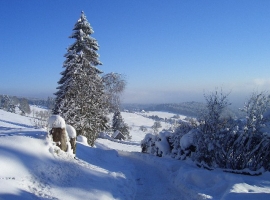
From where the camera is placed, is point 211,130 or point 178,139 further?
point 178,139

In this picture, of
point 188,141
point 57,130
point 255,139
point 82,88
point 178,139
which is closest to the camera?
point 57,130

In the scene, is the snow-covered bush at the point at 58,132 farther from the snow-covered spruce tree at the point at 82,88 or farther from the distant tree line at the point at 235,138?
the snow-covered spruce tree at the point at 82,88

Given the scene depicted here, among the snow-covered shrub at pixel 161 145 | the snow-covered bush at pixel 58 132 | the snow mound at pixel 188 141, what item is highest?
the snow-covered bush at pixel 58 132

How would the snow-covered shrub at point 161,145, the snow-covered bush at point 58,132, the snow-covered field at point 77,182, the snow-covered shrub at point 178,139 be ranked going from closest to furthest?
the snow-covered field at point 77,182 < the snow-covered bush at point 58,132 < the snow-covered shrub at point 178,139 < the snow-covered shrub at point 161,145

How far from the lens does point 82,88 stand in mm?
17969

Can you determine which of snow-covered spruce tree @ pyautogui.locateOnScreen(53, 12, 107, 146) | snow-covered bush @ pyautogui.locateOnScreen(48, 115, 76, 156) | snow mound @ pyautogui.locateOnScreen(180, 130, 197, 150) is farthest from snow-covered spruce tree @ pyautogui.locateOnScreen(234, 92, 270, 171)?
snow-covered spruce tree @ pyautogui.locateOnScreen(53, 12, 107, 146)

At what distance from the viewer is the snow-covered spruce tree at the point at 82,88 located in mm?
17297

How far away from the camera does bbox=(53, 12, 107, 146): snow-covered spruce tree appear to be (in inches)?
681

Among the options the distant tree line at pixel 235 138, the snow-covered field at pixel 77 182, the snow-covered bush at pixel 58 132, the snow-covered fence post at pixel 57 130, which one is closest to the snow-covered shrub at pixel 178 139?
the distant tree line at pixel 235 138

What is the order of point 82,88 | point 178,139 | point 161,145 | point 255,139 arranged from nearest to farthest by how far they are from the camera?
point 255,139, point 178,139, point 161,145, point 82,88

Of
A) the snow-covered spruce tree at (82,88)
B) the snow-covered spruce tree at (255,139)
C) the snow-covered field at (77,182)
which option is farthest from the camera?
the snow-covered spruce tree at (82,88)

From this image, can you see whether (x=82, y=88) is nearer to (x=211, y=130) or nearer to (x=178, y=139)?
(x=178, y=139)

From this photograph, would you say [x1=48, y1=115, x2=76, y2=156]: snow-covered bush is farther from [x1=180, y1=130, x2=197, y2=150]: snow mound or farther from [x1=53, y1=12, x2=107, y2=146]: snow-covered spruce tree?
[x1=53, y1=12, x2=107, y2=146]: snow-covered spruce tree

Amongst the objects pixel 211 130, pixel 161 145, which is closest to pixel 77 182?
→ pixel 211 130
